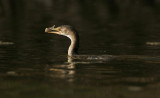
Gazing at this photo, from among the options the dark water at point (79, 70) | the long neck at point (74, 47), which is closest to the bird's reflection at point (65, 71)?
the dark water at point (79, 70)

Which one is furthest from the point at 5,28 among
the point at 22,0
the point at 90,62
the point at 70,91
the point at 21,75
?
the point at 22,0

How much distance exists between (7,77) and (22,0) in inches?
2327

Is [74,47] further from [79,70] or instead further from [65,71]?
[65,71]

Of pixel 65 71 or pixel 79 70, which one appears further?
pixel 79 70

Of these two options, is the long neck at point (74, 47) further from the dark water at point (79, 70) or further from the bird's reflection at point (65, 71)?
the bird's reflection at point (65, 71)

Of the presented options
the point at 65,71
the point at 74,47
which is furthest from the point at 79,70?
the point at 74,47

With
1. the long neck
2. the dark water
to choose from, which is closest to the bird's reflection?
the dark water

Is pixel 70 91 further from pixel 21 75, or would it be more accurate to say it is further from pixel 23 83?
pixel 21 75

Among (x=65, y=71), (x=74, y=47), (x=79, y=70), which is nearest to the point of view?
(x=65, y=71)

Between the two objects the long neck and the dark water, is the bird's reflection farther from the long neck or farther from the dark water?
the long neck

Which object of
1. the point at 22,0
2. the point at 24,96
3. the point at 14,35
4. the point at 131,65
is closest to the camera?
the point at 24,96

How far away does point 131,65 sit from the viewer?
573 inches

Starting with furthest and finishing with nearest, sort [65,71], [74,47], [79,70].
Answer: [74,47] → [79,70] → [65,71]

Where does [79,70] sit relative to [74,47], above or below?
below
